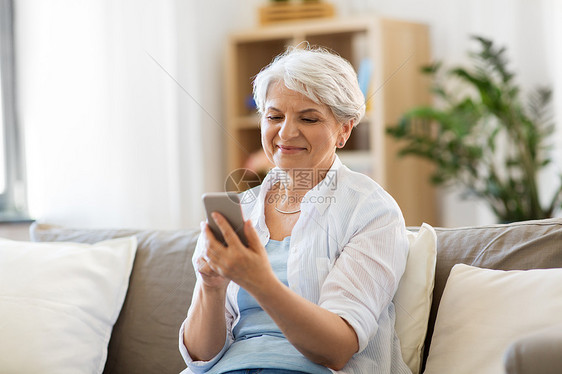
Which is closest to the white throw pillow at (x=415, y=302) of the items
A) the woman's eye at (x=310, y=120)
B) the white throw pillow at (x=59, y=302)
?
the woman's eye at (x=310, y=120)

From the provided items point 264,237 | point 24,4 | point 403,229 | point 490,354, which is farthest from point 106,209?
point 490,354

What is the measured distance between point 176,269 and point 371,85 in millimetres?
1825

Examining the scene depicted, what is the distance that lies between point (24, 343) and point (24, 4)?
173 centimetres

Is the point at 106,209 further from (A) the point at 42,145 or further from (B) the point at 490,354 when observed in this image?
(B) the point at 490,354

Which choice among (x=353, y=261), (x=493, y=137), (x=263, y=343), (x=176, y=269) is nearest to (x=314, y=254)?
(x=353, y=261)

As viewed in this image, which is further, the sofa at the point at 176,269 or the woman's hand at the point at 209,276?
the sofa at the point at 176,269

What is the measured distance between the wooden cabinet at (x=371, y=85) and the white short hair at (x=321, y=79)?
5.78ft

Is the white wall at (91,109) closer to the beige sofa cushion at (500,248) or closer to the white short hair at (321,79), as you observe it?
the white short hair at (321,79)

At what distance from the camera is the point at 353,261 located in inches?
50.8

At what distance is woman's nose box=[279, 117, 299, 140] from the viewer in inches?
53.7

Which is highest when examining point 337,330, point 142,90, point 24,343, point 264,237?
point 142,90

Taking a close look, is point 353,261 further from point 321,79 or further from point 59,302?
point 59,302

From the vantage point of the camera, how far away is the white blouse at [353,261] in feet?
4.16

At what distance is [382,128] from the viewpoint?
3291 mm
